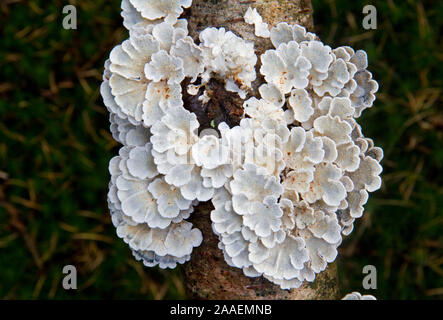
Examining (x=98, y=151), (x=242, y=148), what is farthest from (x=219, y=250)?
(x=98, y=151)

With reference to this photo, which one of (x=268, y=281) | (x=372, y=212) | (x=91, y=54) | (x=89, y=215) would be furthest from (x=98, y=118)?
(x=372, y=212)

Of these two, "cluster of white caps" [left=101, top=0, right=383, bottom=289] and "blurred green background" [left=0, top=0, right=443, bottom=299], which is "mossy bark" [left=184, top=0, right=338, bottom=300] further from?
"blurred green background" [left=0, top=0, right=443, bottom=299]

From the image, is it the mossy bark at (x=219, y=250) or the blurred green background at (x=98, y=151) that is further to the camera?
the blurred green background at (x=98, y=151)

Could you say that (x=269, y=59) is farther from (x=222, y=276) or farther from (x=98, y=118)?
(x=98, y=118)

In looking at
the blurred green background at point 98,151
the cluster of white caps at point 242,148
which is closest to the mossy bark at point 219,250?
the cluster of white caps at point 242,148

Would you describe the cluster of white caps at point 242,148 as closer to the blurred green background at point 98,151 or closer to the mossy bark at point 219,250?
the mossy bark at point 219,250
